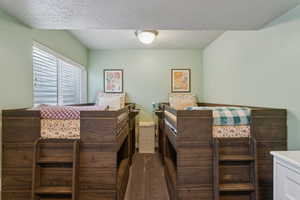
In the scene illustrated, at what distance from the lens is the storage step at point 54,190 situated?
1.70 m

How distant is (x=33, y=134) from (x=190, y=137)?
1600 millimetres

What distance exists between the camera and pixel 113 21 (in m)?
1.98

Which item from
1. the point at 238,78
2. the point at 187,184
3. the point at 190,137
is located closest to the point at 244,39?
the point at 238,78

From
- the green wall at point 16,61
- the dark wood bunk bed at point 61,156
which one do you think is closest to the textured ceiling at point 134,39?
the green wall at point 16,61

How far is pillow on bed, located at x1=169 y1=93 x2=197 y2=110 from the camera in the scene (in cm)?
404

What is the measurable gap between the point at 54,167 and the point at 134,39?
8.93ft

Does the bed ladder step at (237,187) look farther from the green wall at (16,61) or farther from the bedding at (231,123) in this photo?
the green wall at (16,61)

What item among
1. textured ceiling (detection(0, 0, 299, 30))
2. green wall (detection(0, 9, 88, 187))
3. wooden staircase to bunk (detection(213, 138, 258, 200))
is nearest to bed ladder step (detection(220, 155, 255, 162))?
wooden staircase to bunk (detection(213, 138, 258, 200))

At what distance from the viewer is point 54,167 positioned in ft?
5.84

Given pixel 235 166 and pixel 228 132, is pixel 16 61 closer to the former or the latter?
pixel 228 132

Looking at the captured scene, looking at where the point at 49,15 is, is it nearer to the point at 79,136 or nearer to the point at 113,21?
the point at 113,21

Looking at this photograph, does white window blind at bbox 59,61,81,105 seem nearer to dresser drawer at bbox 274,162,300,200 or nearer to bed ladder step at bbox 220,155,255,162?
bed ladder step at bbox 220,155,255,162

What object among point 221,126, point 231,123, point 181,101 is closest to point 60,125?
point 221,126

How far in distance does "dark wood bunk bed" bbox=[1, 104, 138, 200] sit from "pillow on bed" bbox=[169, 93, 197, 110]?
2.39 m
